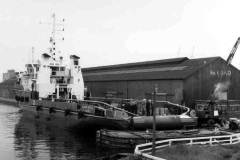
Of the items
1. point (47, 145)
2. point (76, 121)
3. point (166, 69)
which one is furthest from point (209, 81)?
point (47, 145)

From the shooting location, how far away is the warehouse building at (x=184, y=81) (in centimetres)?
4647

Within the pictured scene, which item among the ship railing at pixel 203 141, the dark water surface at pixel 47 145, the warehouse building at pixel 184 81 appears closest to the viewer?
the ship railing at pixel 203 141

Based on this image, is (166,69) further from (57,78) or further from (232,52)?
(57,78)

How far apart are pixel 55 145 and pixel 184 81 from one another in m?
23.5

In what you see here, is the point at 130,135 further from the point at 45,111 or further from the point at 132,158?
the point at 45,111

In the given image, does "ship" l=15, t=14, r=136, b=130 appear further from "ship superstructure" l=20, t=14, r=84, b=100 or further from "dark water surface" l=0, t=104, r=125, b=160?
"dark water surface" l=0, t=104, r=125, b=160

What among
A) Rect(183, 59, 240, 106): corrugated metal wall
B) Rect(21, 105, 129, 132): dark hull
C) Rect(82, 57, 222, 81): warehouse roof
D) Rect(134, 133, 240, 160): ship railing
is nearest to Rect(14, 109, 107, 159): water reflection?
Rect(21, 105, 129, 132): dark hull

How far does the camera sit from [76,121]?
3416 centimetres

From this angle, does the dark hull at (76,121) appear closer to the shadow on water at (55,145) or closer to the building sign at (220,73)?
the shadow on water at (55,145)

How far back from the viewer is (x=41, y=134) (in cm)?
3441

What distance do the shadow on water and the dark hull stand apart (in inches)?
30.3

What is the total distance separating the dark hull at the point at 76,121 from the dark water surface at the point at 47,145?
851 mm

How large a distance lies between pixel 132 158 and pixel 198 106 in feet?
63.3

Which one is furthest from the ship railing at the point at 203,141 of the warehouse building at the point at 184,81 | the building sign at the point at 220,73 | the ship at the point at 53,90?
the building sign at the point at 220,73
